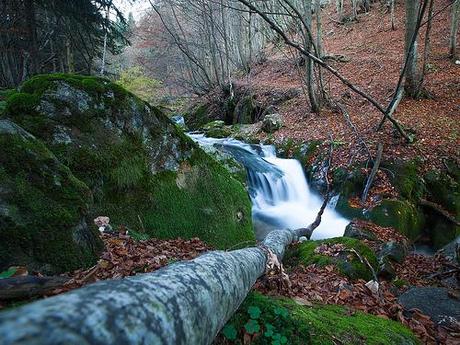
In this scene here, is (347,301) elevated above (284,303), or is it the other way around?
(284,303)

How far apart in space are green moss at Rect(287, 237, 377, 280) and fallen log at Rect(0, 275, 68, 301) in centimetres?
409

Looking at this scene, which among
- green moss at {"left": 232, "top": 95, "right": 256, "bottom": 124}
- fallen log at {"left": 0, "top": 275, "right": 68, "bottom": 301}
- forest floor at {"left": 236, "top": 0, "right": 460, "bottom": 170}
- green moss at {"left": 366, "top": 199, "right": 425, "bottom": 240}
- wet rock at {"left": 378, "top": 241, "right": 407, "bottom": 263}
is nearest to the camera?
fallen log at {"left": 0, "top": 275, "right": 68, "bottom": 301}

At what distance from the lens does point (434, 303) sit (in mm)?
4066

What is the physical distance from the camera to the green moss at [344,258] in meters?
5.07

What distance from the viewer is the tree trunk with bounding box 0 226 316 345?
0.76 meters

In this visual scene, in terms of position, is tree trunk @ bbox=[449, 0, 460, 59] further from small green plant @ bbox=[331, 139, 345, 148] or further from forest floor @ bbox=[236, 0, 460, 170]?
small green plant @ bbox=[331, 139, 345, 148]

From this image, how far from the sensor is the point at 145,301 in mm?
1030

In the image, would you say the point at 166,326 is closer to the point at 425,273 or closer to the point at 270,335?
the point at 270,335

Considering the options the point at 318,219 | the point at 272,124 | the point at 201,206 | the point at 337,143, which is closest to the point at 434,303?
the point at 201,206

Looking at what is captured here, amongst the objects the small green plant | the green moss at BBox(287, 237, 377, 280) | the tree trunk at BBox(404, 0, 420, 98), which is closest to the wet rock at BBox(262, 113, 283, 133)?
the small green plant

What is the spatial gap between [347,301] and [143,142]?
394 centimetres

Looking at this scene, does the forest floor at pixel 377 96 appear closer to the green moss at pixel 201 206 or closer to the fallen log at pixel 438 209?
the fallen log at pixel 438 209

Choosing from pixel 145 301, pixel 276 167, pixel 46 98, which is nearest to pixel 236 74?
pixel 276 167

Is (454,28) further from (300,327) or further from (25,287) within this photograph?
(25,287)
